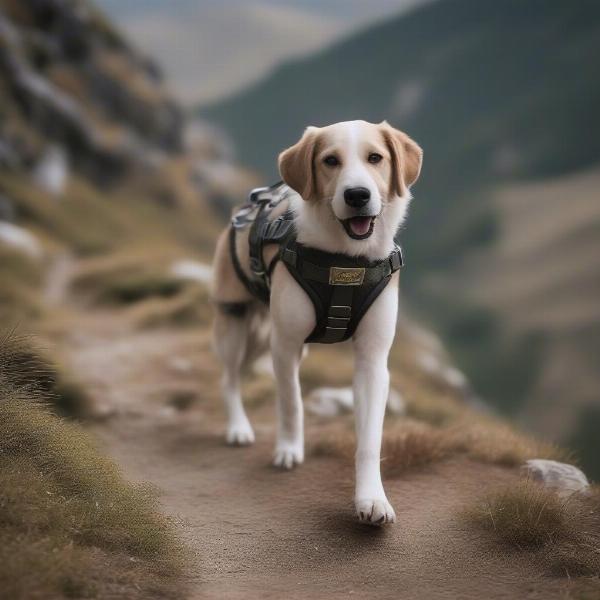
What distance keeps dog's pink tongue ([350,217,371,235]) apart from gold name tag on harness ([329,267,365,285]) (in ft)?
1.49

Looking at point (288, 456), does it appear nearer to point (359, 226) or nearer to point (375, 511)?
point (375, 511)

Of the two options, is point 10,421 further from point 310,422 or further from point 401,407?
point 401,407

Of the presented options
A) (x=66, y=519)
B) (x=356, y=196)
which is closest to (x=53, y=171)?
(x=356, y=196)

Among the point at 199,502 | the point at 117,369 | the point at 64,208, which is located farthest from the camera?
the point at 64,208

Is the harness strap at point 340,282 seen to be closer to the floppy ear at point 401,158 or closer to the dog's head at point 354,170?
the dog's head at point 354,170

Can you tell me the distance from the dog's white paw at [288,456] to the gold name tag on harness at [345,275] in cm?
185

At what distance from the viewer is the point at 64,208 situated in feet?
99.8

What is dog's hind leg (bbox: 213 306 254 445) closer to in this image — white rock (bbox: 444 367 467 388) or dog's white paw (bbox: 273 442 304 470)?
dog's white paw (bbox: 273 442 304 470)

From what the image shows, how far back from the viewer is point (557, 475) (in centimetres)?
629

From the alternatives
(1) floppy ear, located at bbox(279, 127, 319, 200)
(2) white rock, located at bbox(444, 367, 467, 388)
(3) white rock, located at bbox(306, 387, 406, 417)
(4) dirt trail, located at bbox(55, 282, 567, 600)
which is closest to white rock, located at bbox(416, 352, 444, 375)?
(2) white rock, located at bbox(444, 367, 467, 388)

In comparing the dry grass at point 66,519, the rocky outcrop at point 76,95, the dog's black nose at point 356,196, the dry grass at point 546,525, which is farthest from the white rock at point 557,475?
the rocky outcrop at point 76,95

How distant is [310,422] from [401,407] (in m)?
2.13

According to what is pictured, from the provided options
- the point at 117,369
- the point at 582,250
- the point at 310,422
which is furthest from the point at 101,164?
the point at 582,250

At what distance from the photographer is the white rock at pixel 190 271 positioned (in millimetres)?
16969
